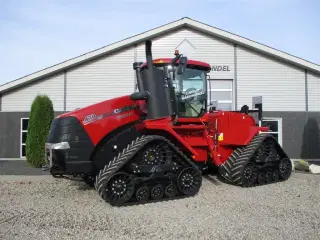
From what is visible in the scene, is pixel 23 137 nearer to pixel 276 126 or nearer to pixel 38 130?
pixel 38 130

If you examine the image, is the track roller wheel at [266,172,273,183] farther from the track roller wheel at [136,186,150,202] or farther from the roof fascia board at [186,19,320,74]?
the roof fascia board at [186,19,320,74]

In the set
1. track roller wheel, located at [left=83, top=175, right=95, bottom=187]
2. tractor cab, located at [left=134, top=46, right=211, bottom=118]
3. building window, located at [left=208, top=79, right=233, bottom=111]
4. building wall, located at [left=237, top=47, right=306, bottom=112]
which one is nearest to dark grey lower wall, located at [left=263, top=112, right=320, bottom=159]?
building wall, located at [left=237, top=47, right=306, bottom=112]

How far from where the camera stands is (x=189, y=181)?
24.0 ft

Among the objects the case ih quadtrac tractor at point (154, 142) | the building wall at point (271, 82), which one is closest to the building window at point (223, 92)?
the building wall at point (271, 82)

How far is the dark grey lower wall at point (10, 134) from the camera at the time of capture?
16.1 metres

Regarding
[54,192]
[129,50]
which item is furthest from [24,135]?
[54,192]

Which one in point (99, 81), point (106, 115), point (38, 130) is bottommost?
point (38, 130)

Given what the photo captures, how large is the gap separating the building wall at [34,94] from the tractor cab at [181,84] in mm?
9795

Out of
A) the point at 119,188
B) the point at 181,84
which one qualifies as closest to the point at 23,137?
the point at 181,84

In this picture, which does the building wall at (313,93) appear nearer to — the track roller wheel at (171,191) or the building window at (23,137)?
the track roller wheel at (171,191)

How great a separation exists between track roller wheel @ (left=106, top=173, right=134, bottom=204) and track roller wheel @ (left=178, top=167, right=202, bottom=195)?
3.61 ft

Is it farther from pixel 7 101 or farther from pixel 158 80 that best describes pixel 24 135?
pixel 158 80

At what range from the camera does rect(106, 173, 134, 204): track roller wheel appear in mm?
6438

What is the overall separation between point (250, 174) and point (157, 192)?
2.72m
